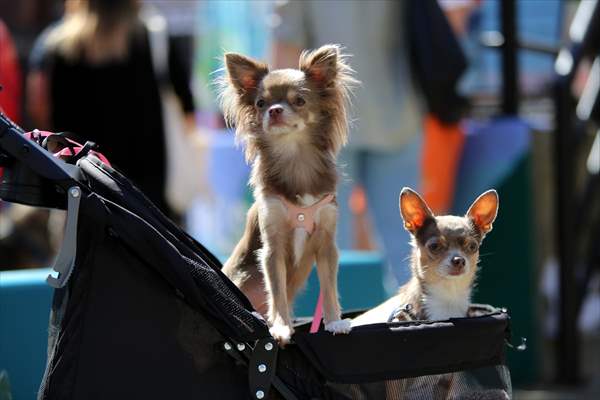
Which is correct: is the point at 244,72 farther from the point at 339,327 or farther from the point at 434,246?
the point at 339,327

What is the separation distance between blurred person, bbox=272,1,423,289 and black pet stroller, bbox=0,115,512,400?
8.34ft

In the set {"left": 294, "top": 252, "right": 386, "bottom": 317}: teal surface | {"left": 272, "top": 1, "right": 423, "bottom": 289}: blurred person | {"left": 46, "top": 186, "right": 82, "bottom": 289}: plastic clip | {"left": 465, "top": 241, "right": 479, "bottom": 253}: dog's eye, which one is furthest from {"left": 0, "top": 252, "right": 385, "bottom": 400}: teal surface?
{"left": 272, "top": 1, "right": 423, "bottom": 289}: blurred person

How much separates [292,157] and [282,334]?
66cm

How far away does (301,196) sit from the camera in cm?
325

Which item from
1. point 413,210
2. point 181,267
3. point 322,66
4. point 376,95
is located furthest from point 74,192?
point 376,95

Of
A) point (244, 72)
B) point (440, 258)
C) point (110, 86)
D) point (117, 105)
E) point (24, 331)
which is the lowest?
point (24, 331)

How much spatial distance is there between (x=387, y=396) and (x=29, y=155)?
118 cm

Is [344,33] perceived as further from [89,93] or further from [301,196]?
[301,196]

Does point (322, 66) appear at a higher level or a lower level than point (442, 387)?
higher

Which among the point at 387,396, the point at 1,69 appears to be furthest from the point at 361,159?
the point at 387,396

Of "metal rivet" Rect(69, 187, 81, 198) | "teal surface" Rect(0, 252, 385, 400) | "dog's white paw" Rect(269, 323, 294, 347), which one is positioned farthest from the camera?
"teal surface" Rect(0, 252, 385, 400)

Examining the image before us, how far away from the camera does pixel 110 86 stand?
231 inches

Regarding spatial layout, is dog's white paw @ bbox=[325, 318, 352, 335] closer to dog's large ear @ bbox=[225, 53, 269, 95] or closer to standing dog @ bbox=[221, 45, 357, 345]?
standing dog @ bbox=[221, 45, 357, 345]

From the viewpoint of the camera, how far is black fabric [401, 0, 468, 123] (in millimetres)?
5602
